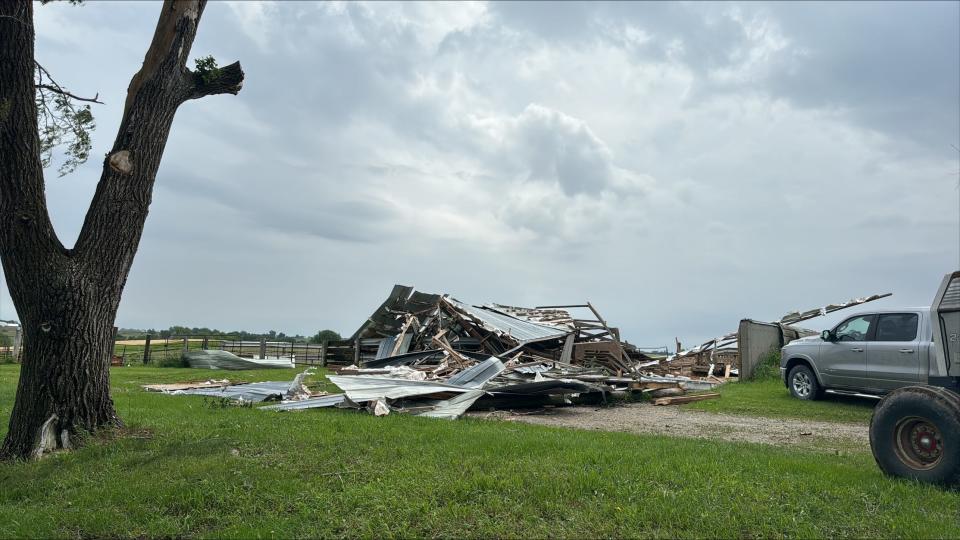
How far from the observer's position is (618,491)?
5285 mm

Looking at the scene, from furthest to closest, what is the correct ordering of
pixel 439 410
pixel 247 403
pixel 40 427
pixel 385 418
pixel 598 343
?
pixel 598 343
pixel 247 403
pixel 439 410
pixel 385 418
pixel 40 427

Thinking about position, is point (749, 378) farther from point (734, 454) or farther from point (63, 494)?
point (63, 494)

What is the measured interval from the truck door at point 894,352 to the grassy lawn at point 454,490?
18.1 ft

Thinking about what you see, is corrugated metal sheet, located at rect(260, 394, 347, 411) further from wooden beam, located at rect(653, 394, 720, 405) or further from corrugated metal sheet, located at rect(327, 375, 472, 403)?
wooden beam, located at rect(653, 394, 720, 405)

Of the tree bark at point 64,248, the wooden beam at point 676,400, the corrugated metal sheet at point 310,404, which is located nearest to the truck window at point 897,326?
the wooden beam at point 676,400

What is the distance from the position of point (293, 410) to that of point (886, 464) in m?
8.54

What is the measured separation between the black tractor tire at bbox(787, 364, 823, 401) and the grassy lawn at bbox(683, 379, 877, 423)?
0.54ft

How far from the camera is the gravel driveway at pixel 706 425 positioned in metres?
9.14

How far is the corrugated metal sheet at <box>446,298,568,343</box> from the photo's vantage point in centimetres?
1954

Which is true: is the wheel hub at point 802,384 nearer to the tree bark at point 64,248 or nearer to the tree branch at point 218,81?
the tree branch at point 218,81

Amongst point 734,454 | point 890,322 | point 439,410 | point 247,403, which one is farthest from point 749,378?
point 247,403

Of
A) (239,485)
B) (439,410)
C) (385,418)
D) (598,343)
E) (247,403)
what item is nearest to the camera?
(239,485)

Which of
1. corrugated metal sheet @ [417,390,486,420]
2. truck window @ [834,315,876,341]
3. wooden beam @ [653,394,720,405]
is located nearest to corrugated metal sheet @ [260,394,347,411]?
corrugated metal sheet @ [417,390,486,420]

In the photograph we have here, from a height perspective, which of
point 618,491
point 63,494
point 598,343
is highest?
point 598,343
